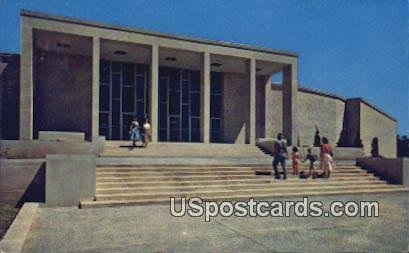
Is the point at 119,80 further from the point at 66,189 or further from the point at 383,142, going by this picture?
the point at 383,142

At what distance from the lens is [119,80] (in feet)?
74.8

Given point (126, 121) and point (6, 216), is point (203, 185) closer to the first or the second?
point (6, 216)

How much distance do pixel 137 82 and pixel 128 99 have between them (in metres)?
1.27

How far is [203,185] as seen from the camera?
11711 millimetres

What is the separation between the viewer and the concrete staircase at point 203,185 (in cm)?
1013

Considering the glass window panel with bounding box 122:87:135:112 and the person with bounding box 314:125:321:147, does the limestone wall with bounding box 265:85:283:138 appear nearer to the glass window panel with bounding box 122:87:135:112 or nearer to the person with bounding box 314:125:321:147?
the person with bounding box 314:125:321:147

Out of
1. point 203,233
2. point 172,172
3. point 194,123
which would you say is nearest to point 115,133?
point 194,123

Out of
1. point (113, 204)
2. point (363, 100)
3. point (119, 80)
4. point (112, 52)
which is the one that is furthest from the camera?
point (363, 100)

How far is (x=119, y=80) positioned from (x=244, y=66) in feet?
27.1

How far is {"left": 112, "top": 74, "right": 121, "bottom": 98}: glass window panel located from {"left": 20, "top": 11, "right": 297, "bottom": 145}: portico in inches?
2.5

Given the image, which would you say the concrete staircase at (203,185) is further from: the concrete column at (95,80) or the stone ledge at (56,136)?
the concrete column at (95,80)

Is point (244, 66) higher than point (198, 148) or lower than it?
higher

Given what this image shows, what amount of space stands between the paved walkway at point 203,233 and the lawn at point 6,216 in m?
0.52

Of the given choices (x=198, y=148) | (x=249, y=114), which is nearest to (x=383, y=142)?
(x=249, y=114)
